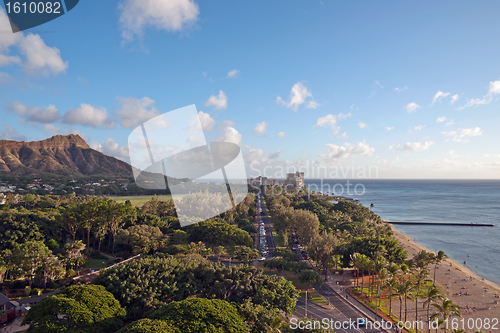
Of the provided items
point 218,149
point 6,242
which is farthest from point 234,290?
point 6,242

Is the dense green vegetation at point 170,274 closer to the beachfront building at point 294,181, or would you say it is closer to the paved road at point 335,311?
the paved road at point 335,311

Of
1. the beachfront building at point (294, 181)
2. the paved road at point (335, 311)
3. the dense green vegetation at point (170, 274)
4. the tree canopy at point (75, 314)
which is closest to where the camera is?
the tree canopy at point (75, 314)

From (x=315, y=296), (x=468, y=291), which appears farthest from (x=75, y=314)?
(x=468, y=291)

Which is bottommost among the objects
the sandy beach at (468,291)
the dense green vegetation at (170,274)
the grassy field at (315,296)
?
the sandy beach at (468,291)

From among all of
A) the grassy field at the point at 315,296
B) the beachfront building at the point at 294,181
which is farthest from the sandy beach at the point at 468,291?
the beachfront building at the point at 294,181

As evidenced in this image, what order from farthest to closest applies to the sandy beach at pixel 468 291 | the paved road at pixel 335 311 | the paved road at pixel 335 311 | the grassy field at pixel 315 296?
the sandy beach at pixel 468 291 → the grassy field at pixel 315 296 → the paved road at pixel 335 311 → the paved road at pixel 335 311

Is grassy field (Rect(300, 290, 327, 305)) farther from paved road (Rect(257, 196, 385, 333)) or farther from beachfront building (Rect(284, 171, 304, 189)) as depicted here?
beachfront building (Rect(284, 171, 304, 189))

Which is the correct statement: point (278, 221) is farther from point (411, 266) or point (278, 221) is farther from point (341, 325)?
point (341, 325)

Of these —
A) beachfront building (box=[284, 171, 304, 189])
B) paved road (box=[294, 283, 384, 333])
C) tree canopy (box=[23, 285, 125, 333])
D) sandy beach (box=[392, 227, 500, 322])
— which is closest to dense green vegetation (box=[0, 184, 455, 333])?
tree canopy (box=[23, 285, 125, 333])

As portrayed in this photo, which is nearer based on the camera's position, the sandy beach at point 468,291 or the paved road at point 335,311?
the paved road at point 335,311
